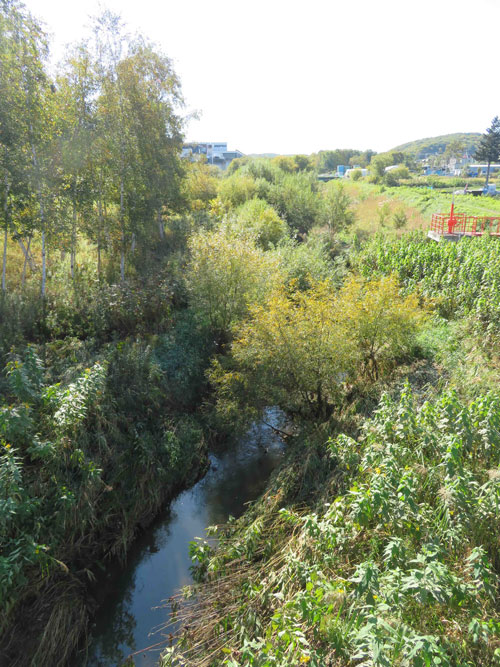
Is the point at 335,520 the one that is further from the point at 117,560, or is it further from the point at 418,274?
the point at 418,274

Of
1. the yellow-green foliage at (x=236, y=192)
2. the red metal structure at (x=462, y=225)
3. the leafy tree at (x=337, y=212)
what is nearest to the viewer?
the red metal structure at (x=462, y=225)

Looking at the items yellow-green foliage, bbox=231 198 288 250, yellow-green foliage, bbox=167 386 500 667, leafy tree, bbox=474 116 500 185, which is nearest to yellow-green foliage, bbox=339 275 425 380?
yellow-green foliage, bbox=167 386 500 667

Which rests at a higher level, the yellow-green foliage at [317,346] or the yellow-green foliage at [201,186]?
the yellow-green foliage at [201,186]

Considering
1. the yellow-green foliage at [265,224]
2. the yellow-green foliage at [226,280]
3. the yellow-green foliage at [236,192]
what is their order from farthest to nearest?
the yellow-green foliage at [236,192] < the yellow-green foliage at [265,224] < the yellow-green foliage at [226,280]

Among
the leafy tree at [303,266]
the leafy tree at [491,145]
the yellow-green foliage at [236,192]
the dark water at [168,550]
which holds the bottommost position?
the dark water at [168,550]

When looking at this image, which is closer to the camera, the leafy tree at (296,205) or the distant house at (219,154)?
the leafy tree at (296,205)

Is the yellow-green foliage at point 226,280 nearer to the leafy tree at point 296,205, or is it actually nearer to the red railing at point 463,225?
the red railing at point 463,225

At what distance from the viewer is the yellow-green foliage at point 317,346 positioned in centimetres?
803

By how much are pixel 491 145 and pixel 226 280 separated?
69.0 m

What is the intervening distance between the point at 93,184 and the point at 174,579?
11.5 meters

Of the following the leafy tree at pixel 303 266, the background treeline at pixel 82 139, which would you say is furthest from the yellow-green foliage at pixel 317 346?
the background treeline at pixel 82 139

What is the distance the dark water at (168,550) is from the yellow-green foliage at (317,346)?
4.94 ft

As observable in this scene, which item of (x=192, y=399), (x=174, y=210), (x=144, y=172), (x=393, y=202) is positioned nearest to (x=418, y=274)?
(x=192, y=399)

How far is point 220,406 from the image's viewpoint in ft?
28.4
